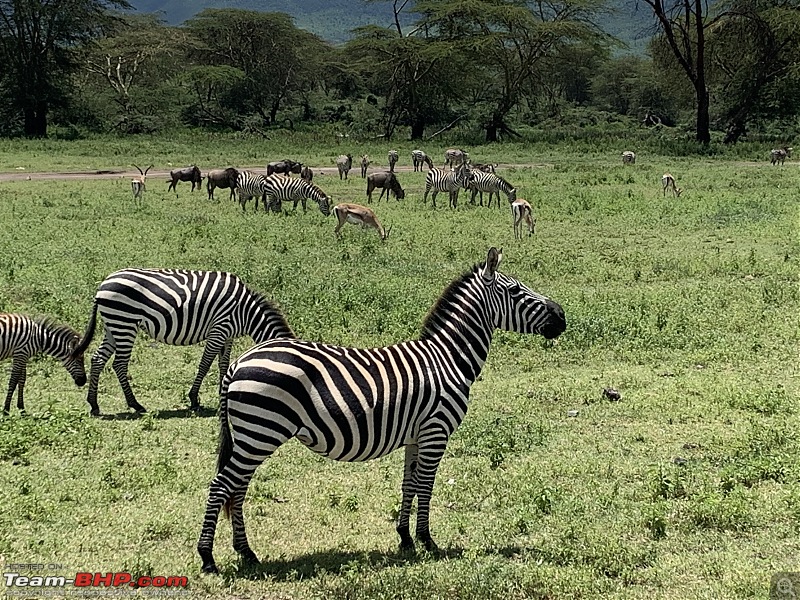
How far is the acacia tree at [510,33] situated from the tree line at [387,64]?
113 millimetres

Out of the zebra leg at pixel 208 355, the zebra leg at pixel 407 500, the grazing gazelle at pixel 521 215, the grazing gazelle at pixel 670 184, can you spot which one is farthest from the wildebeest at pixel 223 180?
the zebra leg at pixel 407 500

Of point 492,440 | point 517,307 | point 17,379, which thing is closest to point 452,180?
point 17,379

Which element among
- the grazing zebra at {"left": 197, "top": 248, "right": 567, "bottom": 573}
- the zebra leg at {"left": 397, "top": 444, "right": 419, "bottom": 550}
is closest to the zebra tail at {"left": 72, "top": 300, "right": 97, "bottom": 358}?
the grazing zebra at {"left": 197, "top": 248, "right": 567, "bottom": 573}

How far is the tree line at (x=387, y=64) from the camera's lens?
43.2m

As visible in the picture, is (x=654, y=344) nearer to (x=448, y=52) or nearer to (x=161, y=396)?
(x=161, y=396)

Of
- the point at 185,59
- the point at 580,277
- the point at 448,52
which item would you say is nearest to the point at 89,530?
the point at 580,277

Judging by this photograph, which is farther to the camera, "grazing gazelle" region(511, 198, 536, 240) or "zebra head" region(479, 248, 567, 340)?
"grazing gazelle" region(511, 198, 536, 240)

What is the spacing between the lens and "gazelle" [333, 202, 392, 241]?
18.4 meters

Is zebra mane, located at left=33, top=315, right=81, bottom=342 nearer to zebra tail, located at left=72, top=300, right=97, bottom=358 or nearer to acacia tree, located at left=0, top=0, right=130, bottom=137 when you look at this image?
zebra tail, located at left=72, top=300, right=97, bottom=358

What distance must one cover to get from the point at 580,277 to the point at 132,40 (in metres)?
46.4

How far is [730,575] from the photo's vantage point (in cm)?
520

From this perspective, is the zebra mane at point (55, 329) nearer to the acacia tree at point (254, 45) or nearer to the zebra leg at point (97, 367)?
the zebra leg at point (97, 367)

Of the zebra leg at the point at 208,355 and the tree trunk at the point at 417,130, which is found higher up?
the tree trunk at the point at 417,130

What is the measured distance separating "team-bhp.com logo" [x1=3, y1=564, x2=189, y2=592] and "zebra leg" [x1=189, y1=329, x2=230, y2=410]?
3843mm
